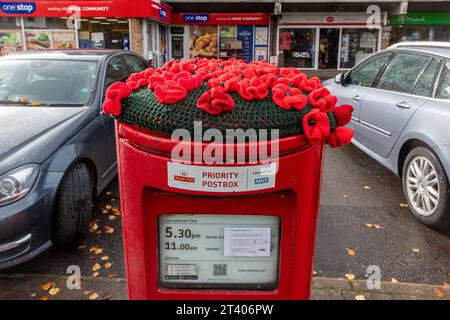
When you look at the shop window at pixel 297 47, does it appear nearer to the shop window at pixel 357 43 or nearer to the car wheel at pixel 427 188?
the shop window at pixel 357 43

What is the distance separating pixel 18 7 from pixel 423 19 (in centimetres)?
1641

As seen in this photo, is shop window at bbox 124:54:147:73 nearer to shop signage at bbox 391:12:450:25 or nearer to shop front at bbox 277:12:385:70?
shop front at bbox 277:12:385:70

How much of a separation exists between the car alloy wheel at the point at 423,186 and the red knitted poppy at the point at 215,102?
3119mm

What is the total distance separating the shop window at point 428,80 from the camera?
424cm

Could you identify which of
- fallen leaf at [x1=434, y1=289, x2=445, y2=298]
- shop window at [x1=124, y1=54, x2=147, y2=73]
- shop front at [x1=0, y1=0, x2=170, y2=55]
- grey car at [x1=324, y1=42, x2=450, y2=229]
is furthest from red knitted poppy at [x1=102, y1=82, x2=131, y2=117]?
shop front at [x1=0, y1=0, x2=170, y2=55]

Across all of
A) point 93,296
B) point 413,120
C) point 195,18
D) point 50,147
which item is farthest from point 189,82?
point 195,18

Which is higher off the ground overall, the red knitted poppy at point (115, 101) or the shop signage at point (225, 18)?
Result: the shop signage at point (225, 18)

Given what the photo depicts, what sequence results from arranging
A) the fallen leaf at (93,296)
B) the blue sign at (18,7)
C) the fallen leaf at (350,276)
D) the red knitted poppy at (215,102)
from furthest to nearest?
1. the blue sign at (18,7)
2. the fallen leaf at (350,276)
3. the fallen leaf at (93,296)
4. the red knitted poppy at (215,102)

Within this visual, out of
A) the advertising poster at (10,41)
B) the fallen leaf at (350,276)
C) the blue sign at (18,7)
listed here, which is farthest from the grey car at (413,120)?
the advertising poster at (10,41)

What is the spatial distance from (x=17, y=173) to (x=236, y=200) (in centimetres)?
210

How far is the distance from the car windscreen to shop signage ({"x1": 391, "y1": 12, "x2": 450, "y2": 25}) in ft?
55.5

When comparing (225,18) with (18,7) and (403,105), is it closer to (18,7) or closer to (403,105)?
(18,7)

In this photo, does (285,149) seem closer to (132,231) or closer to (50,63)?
(132,231)

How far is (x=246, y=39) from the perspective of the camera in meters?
18.5
